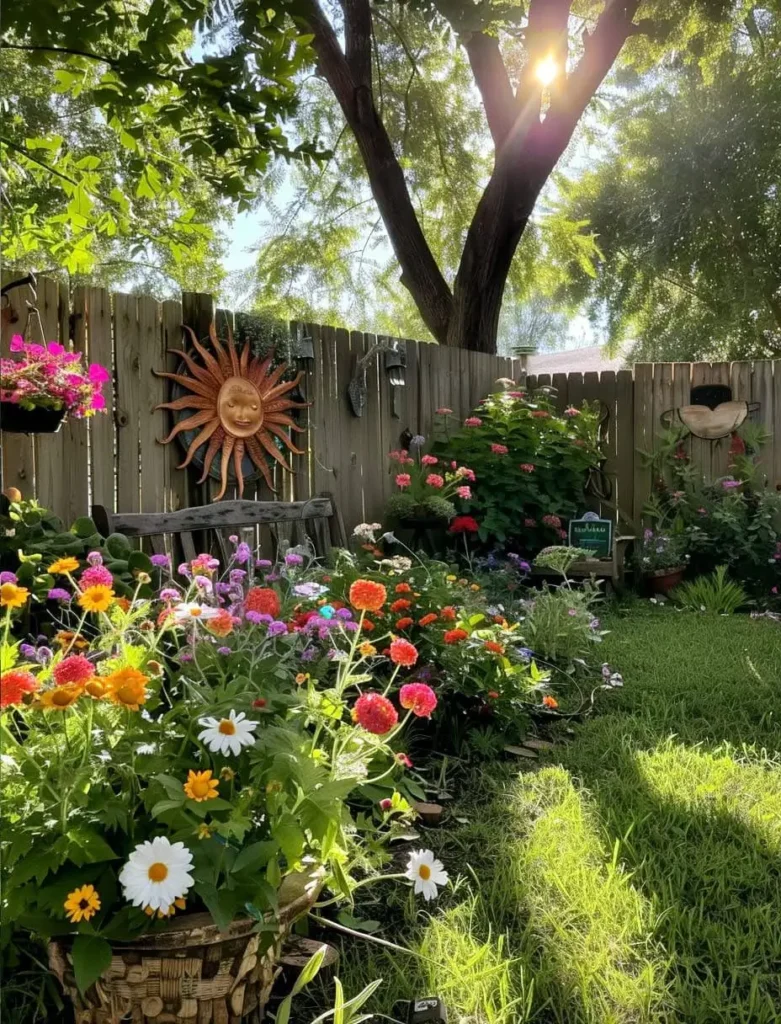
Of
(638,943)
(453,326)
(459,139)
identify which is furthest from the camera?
(459,139)

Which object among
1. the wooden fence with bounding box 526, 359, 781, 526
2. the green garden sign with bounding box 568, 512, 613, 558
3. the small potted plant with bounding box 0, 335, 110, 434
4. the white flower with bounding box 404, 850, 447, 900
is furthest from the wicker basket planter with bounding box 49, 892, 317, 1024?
the wooden fence with bounding box 526, 359, 781, 526

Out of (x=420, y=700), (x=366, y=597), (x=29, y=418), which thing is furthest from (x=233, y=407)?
(x=420, y=700)

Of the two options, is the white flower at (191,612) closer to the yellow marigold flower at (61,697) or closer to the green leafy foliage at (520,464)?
the yellow marigold flower at (61,697)

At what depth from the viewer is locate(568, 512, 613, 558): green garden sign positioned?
524 cm

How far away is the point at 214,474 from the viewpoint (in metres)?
3.63

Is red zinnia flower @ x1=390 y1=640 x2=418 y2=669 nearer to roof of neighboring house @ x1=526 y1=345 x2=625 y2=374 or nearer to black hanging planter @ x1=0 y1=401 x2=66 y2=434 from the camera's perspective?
black hanging planter @ x1=0 y1=401 x2=66 y2=434

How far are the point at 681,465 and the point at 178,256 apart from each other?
4.46m

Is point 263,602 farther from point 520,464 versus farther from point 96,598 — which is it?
point 520,464

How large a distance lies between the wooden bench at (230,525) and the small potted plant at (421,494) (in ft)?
1.46

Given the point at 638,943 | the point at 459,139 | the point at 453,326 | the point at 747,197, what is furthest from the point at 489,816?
the point at 747,197

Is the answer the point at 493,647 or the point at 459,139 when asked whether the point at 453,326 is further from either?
the point at 493,647

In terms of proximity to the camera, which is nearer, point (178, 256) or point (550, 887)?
point (550, 887)

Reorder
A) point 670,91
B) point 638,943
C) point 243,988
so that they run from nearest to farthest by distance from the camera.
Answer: point 243,988 → point 638,943 → point 670,91

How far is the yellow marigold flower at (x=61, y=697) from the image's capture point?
3.54 ft
